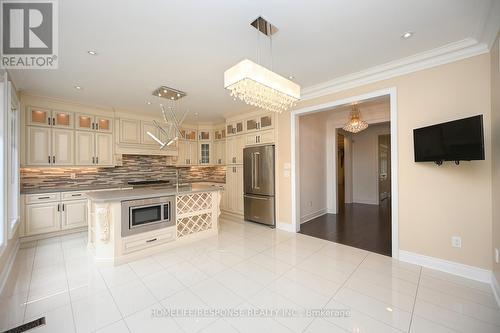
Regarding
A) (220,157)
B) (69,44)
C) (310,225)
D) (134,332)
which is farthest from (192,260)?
(220,157)

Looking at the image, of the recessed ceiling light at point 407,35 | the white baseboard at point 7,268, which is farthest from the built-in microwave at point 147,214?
the recessed ceiling light at point 407,35

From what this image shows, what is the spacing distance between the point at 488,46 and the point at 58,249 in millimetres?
6461

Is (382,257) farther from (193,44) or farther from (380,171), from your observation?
(380,171)

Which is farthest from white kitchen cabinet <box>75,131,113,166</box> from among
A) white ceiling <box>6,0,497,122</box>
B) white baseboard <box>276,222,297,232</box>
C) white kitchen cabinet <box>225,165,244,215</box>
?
white baseboard <box>276,222,297,232</box>

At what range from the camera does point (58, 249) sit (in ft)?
11.1

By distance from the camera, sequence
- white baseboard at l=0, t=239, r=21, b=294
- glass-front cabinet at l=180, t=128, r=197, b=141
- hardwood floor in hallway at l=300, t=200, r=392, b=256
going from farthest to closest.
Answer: glass-front cabinet at l=180, t=128, r=197, b=141 < hardwood floor in hallway at l=300, t=200, r=392, b=256 < white baseboard at l=0, t=239, r=21, b=294

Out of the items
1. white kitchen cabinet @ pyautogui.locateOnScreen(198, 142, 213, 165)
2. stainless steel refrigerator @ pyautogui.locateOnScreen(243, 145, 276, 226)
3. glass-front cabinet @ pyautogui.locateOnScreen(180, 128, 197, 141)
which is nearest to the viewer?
stainless steel refrigerator @ pyautogui.locateOnScreen(243, 145, 276, 226)

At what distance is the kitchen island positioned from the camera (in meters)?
2.83

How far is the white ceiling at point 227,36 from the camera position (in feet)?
6.02

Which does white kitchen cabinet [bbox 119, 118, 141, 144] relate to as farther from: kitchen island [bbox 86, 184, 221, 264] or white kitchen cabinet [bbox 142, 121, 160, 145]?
kitchen island [bbox 86, 184, 221, 264]

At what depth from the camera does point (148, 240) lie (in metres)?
A: 3.12

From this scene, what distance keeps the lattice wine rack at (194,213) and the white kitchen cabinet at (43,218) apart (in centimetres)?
250

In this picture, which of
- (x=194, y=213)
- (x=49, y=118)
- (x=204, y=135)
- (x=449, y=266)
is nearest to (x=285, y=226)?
(x=194, y=213)

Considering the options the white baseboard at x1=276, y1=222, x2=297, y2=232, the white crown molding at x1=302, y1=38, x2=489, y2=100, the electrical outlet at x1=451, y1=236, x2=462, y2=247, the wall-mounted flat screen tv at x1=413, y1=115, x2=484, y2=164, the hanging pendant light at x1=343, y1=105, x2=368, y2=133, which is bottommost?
the white baseboard at x1=276, y1=222, x2=297, y2=232
